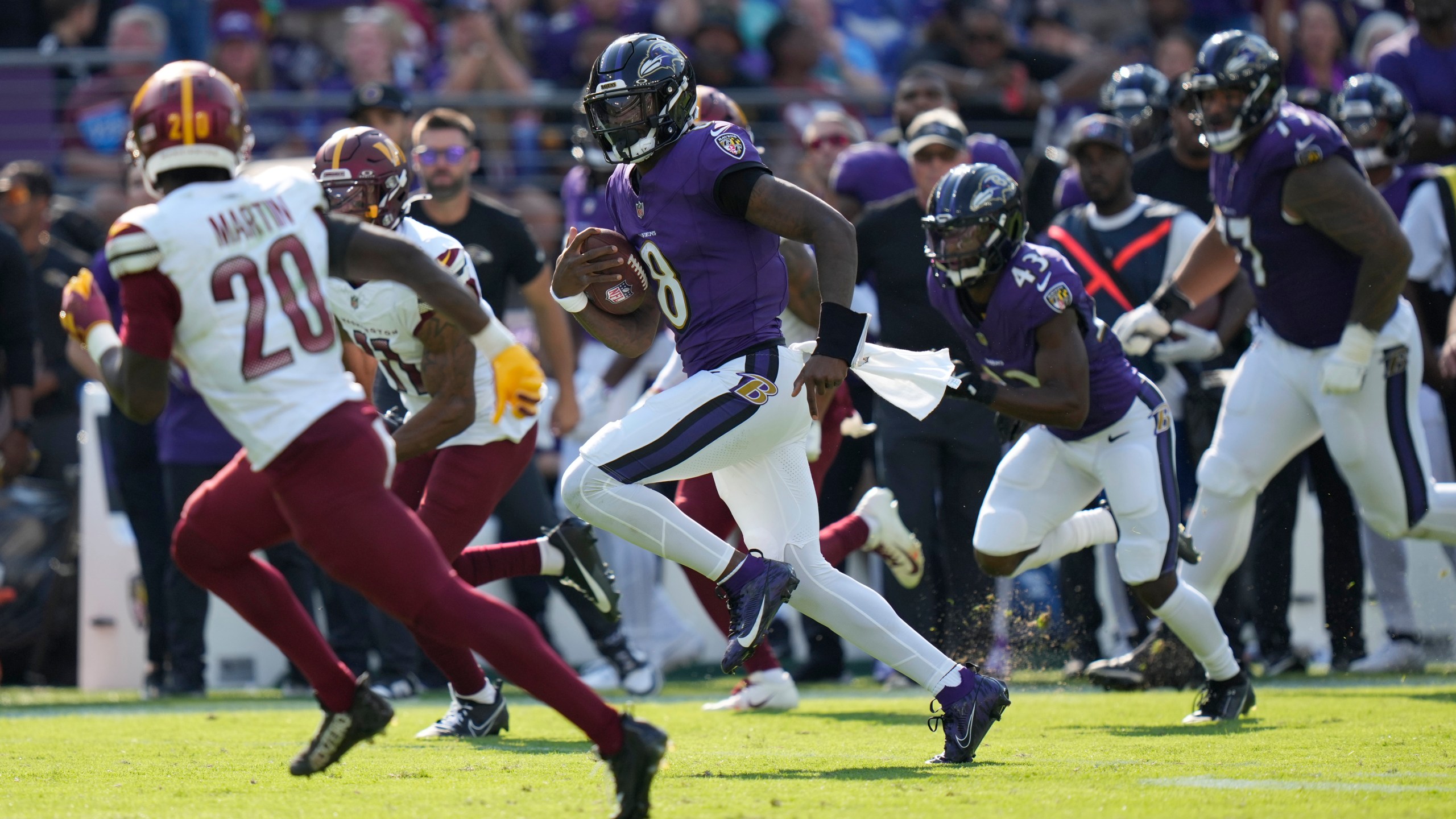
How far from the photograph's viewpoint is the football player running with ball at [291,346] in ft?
12.3

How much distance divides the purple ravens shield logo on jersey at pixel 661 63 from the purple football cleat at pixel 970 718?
77.3 inches

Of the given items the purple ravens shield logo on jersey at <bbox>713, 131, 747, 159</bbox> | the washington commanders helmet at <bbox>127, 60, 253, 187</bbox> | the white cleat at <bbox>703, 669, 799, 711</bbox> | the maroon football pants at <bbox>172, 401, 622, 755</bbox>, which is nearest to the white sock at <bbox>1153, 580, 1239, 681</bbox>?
the white cleat at <bbox>703, 669, 799, 711</bbox>

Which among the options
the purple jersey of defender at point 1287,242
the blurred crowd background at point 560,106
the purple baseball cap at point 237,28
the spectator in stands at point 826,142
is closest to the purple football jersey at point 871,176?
the blurred crowd background at point 560,106

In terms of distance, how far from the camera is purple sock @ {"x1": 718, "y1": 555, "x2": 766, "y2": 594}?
14.9 feet

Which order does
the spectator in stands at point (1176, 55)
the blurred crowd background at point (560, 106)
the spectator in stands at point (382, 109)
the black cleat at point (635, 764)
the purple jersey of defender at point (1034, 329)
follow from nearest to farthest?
the black cleat at point (635, 764), the purple jersey of defender at point (1034, 329), the blurred crowd background at point (560, 106), the spectator in stands at point (382, 109), the spectator in stands at point (1176, 55)

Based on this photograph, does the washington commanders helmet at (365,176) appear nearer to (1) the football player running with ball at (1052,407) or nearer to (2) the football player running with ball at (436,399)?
(2) the football player running with ball at (436,399)

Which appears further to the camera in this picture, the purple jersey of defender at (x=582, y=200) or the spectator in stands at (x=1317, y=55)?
the spectator in stands at (x=1317, y=55)

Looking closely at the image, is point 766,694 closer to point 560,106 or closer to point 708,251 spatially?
point 708,251

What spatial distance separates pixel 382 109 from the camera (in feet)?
26.8

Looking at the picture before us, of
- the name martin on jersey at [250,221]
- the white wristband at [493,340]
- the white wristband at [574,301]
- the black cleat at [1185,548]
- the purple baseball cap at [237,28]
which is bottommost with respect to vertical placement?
the black cleat at [1185,548]

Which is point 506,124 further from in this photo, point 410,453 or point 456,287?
point 456,287

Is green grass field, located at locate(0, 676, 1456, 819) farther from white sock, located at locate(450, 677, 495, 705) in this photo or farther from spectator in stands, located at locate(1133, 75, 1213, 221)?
spectator in stands, located at locate(1133, 75, 1213, 221)

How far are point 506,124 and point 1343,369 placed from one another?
6.50 meters

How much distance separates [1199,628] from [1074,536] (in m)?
0.66
